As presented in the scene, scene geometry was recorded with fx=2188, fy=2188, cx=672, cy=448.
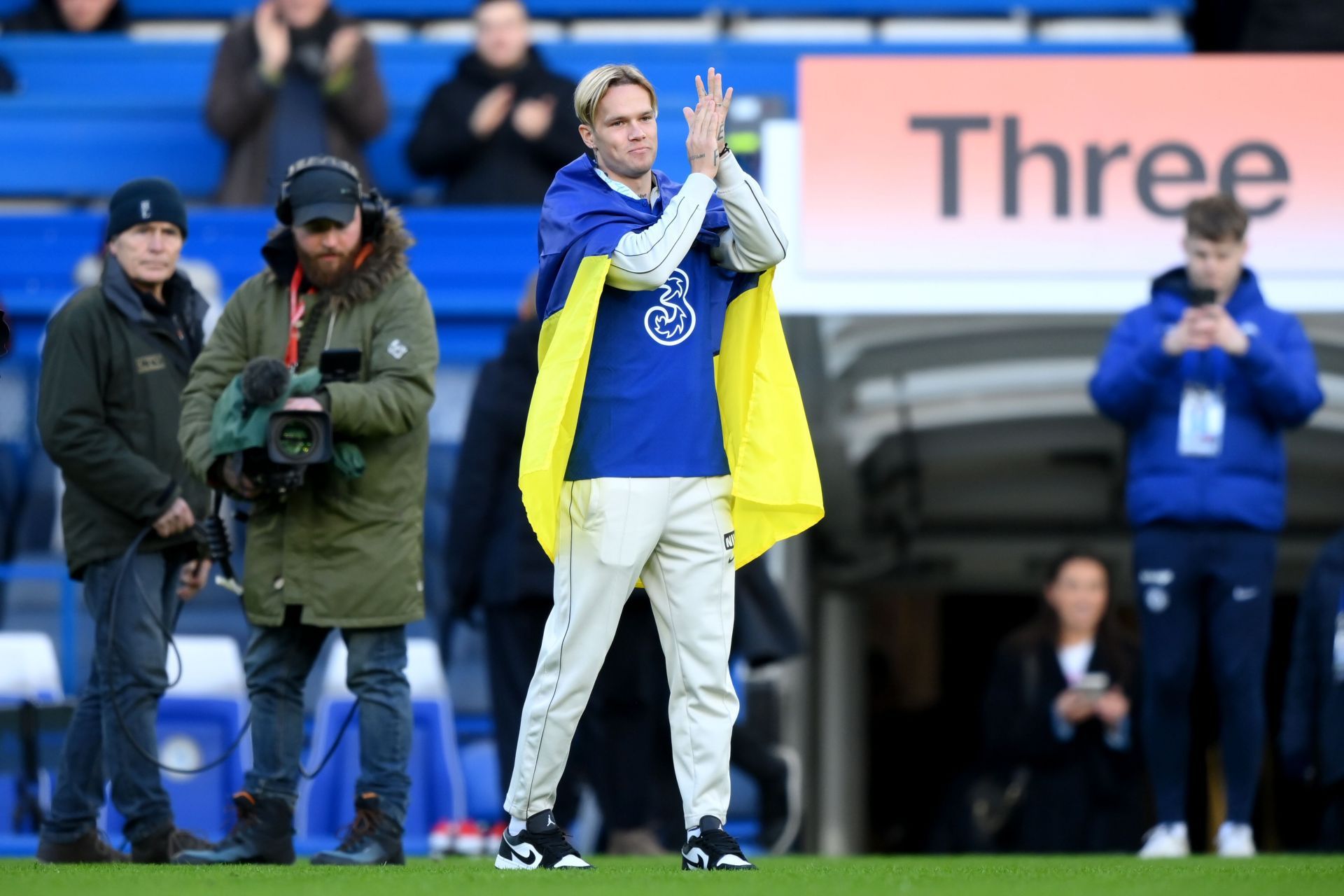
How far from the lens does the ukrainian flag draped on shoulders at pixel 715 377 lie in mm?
4492

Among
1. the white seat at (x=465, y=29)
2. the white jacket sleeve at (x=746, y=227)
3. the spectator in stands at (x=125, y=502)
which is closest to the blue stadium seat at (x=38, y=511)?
the spectator in stands at (x=125, y=502)

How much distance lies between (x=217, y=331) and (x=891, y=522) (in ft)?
18.5

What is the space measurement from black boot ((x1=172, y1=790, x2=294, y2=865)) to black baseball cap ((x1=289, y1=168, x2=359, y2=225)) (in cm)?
141

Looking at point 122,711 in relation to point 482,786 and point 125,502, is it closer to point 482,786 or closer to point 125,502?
point 125,502

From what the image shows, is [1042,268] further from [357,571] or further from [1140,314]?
[357,571]

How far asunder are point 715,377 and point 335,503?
112 centimetres

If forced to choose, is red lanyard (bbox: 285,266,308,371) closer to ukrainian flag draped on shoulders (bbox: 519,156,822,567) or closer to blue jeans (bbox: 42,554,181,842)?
blue jeans (bbox: 42,554,181,842)

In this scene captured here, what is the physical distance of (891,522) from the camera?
35.0 feet

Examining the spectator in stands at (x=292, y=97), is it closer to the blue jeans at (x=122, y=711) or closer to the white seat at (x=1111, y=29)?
the white seat at (x=1111, y=29)

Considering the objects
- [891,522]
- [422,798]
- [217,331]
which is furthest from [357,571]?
[891,522]

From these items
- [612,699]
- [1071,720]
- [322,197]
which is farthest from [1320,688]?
[322,197]

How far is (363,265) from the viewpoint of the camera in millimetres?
5473

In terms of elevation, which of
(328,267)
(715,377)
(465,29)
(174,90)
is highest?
(465,29)

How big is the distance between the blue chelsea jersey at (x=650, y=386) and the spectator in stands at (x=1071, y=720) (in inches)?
128
